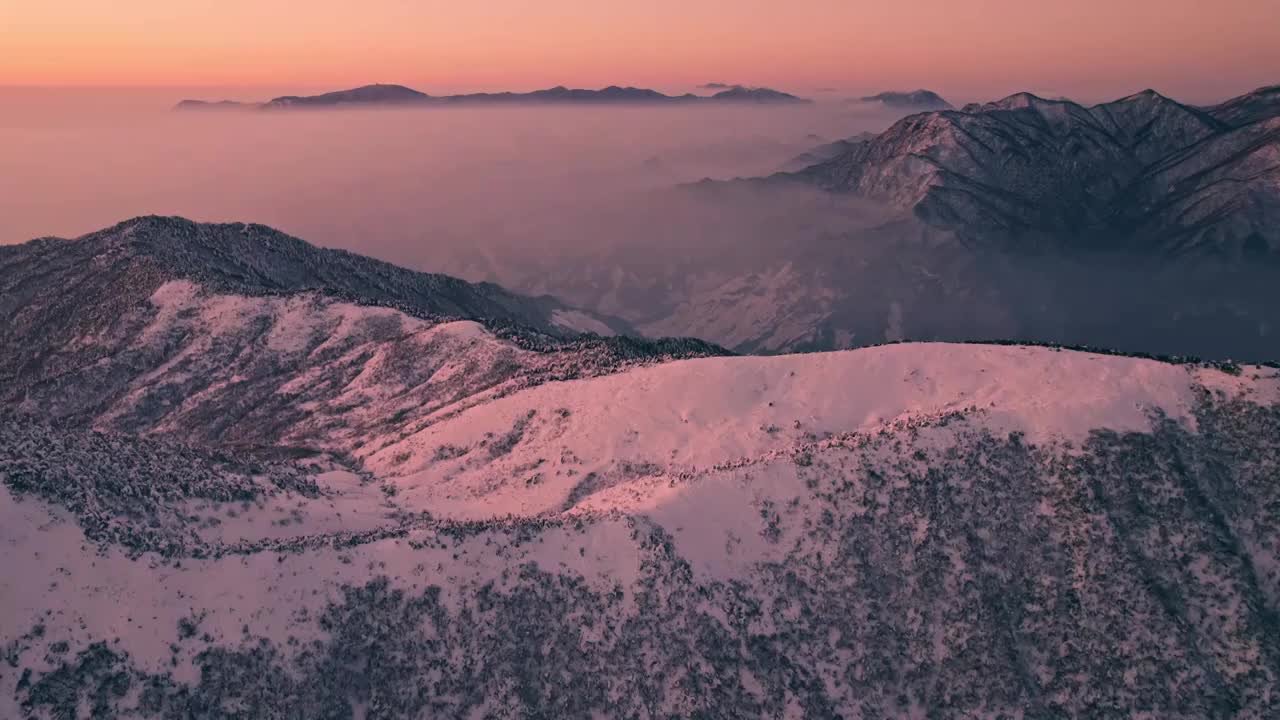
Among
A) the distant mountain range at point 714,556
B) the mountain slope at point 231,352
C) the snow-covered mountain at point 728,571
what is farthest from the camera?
the mountain slope at point 231,352

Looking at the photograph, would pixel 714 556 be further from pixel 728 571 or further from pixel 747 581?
pixel 747 581

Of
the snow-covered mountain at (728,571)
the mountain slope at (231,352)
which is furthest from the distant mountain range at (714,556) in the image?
the mountain slope at (231,352)

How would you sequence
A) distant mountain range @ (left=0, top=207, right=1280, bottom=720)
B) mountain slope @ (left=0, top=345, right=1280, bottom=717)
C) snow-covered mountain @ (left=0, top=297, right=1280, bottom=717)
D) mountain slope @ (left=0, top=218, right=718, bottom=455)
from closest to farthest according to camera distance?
mountain slope @ (left=0, top=345, right=1280, bottom=717), snow-covered mountain @ (left=0, top=297, right=1280, bottom=717), distant mountain range @ (left=0, top=207, right=1280, bottom=720), mountain slope @ (left=0, top=218, right=718, bottom=455)

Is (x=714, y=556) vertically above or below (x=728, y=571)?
above

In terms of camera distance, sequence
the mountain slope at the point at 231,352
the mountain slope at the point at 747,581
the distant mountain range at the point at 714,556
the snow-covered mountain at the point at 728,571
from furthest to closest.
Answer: the mountain slope at the point at 231,352, the distant mountain range at the point at 714,556, the snow-covered mountain at the point at 728,571, the mountain slope at the point at 747,581

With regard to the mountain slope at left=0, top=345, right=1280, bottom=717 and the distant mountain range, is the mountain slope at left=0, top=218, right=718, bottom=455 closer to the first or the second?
the distant mountain range

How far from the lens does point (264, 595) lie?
46.2 meters

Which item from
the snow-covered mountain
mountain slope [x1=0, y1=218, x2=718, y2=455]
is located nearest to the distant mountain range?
the snow-covered mountain

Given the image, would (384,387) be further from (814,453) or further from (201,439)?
(814,453)

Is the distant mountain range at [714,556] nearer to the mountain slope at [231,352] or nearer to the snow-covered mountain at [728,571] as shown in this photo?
the snow-covered mountain at [728,571]

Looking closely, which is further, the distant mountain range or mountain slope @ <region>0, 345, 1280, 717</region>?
the distant mountain range

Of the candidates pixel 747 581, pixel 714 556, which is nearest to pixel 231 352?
pixel 714 556

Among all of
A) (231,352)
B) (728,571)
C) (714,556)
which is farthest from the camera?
(231,352)

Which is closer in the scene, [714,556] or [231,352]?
[714,556]
